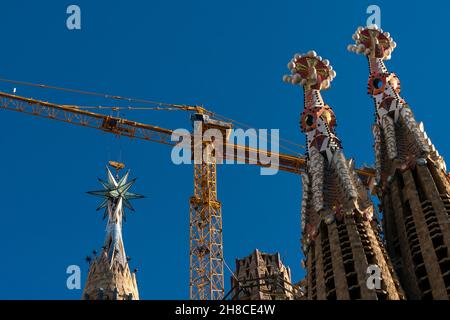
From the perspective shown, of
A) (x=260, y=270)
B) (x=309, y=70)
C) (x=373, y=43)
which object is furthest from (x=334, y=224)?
(x=373, y=43)

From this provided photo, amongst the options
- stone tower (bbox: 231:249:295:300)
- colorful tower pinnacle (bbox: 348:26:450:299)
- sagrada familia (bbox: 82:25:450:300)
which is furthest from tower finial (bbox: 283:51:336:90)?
stone tower (bbox: 231:249:295:300)

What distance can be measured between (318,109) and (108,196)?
16334mm

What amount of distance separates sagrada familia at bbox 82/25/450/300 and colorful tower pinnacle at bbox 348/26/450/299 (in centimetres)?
6

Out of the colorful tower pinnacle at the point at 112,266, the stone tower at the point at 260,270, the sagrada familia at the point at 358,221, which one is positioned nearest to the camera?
the colorful tower pinnacle at the point at 112,266

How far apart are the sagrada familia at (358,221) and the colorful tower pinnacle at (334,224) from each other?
0.06 meters

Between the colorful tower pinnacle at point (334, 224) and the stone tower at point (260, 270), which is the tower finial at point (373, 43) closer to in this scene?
the colorful tower pinnacle at point (334, 224)

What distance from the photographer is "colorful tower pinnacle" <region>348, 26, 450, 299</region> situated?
5086cm

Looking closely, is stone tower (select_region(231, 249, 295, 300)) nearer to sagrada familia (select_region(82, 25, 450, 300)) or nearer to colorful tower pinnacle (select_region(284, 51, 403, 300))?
sagrada familia (select_region(82, 25, 450, 300))

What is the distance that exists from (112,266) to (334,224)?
1220 centimetres

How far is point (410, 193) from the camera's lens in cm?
5634

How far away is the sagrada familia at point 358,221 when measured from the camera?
49.1m

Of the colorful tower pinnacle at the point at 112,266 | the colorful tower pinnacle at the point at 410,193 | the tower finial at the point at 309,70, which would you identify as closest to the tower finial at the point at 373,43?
the colorful tower pinnacle at the point at 410,193
